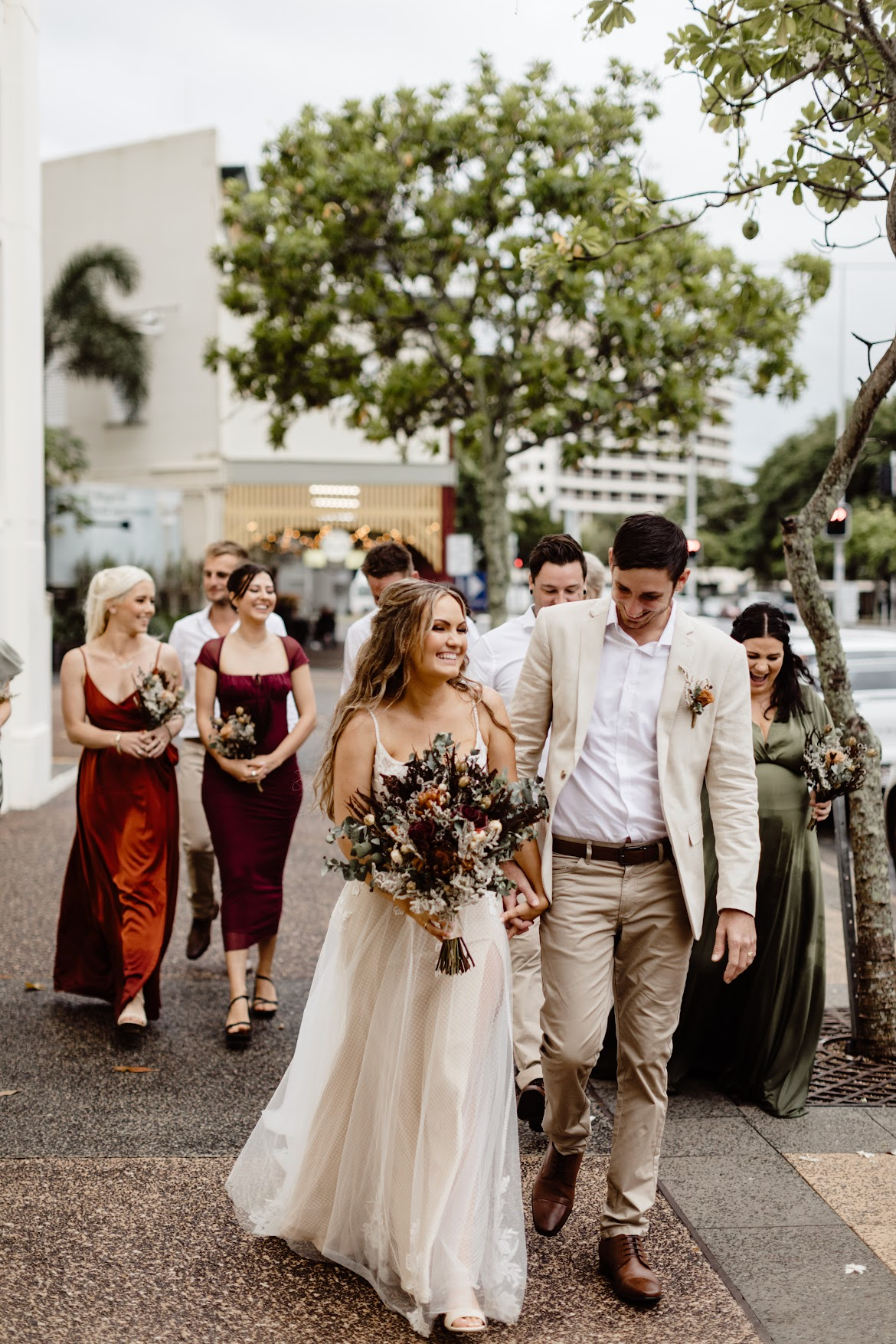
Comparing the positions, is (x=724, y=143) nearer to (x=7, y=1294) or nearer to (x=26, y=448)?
(x=7, y=1294)

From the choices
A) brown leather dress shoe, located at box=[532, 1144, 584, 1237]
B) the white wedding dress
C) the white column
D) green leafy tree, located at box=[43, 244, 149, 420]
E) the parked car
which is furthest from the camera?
green leafy tree, located at box=[43, 244, 149, 420]

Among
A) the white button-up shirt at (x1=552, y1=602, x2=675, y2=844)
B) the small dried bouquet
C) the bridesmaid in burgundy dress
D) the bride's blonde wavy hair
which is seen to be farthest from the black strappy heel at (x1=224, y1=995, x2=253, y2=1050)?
the white button-up shirt at (x1=552, y1=602, x2=675, y2=844)

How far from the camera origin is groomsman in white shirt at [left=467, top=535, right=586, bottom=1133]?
535 cm

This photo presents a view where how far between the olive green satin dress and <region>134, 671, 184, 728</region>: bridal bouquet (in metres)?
Result: 2.46

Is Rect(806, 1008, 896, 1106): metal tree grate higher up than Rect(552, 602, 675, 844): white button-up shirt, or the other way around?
Rect(552, 602, 675, 844): white button-up shirt

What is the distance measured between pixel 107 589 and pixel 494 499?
13.5 metres

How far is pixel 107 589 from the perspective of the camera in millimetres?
6418

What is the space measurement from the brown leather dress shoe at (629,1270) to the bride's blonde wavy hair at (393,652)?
148 centimetres

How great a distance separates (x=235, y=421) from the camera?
117ft

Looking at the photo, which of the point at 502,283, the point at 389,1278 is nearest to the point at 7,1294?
the point at 389,1278

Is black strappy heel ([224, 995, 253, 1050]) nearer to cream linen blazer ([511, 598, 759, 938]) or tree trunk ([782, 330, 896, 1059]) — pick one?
cream linen blazer ([511, 598, 759, 938])

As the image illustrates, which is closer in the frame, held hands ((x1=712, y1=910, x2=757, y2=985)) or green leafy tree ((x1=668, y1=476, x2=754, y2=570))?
held hands ((x1=712, y1=910, x2=757, y2=985))

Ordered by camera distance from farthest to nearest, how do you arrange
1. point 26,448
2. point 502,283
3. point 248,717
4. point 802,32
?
1. point 502,283
2. point 26,448
3. point 248,717
4. point 802,32

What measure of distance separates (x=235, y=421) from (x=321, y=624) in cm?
694
